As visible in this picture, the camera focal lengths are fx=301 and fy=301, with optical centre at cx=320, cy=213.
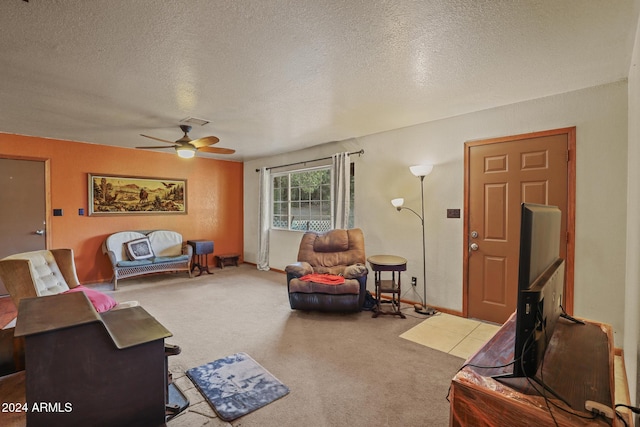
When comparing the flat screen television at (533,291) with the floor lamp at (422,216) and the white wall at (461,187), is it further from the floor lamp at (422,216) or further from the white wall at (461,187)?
the floor lamp at (422,216)

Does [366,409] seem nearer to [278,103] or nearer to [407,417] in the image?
[407,417]

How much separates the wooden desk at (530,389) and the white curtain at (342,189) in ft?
11.7

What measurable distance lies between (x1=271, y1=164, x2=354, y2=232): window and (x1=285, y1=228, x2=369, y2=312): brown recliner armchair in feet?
2.47

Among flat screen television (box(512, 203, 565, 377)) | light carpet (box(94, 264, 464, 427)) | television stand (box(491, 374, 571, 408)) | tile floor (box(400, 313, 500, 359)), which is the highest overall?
flat screen television (box(512, 203, 565, 377))

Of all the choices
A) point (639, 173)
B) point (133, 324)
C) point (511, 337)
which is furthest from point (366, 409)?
point (639, 173)

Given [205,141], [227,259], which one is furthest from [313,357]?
[227,259]

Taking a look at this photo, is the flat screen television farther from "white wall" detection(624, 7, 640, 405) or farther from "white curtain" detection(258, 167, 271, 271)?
"white curtain" detection(258, 167, 271, 271)

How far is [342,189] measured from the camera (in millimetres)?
4734

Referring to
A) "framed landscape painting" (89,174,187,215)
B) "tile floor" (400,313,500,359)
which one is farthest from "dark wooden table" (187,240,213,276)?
"tile floor" (400,313,500,359)

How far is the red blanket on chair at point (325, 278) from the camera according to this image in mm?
3581

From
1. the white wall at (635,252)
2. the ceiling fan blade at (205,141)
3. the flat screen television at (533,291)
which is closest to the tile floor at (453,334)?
the white wall at (635,252)

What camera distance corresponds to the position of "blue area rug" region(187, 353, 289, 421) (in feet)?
6.40

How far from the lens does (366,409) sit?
193 centimetres

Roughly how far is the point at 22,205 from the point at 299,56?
4.98m
